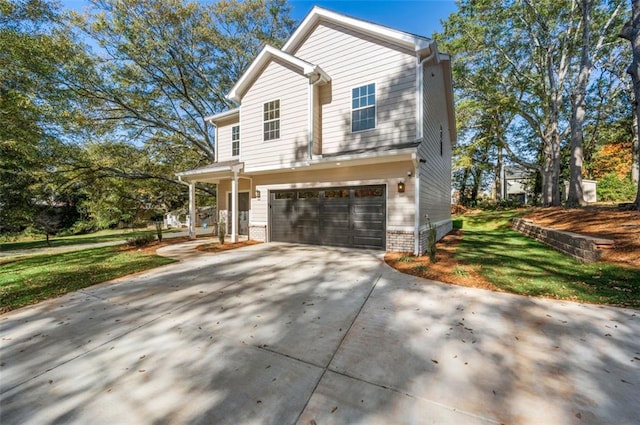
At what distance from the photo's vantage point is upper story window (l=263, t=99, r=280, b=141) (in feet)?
31.9

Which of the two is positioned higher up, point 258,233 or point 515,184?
point 515,184

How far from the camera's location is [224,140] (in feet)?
41.6

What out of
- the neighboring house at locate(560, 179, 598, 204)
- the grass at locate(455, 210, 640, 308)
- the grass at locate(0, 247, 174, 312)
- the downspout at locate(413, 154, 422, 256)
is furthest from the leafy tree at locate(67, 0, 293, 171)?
the neighboring house at locate(560, 179, 598, 204)

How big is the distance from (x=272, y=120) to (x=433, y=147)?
20.5 feet

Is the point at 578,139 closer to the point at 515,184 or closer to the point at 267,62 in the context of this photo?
the point at 267,62

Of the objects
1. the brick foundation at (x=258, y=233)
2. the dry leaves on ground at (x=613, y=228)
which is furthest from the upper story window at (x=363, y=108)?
the dry leaves on ground at (x=613, y=228)

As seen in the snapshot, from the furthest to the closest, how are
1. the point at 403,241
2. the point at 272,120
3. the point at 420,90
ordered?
the point at 272,120, the point at 403,241, the point at 420,90

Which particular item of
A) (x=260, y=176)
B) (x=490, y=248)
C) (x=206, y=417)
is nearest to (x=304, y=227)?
(x=260, y=176)

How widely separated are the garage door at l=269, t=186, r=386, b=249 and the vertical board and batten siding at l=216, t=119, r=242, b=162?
4.15 meters

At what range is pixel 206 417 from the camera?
6.33 feet

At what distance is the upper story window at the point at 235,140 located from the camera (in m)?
12.3

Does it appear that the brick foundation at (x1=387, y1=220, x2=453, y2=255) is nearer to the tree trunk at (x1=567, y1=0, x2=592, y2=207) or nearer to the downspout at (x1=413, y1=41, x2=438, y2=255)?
the downspout at (x1=413, y1=41, x2=438, y2=255)

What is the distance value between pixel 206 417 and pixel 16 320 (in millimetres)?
3957

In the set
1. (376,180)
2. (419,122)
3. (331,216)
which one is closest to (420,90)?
(419,122)
